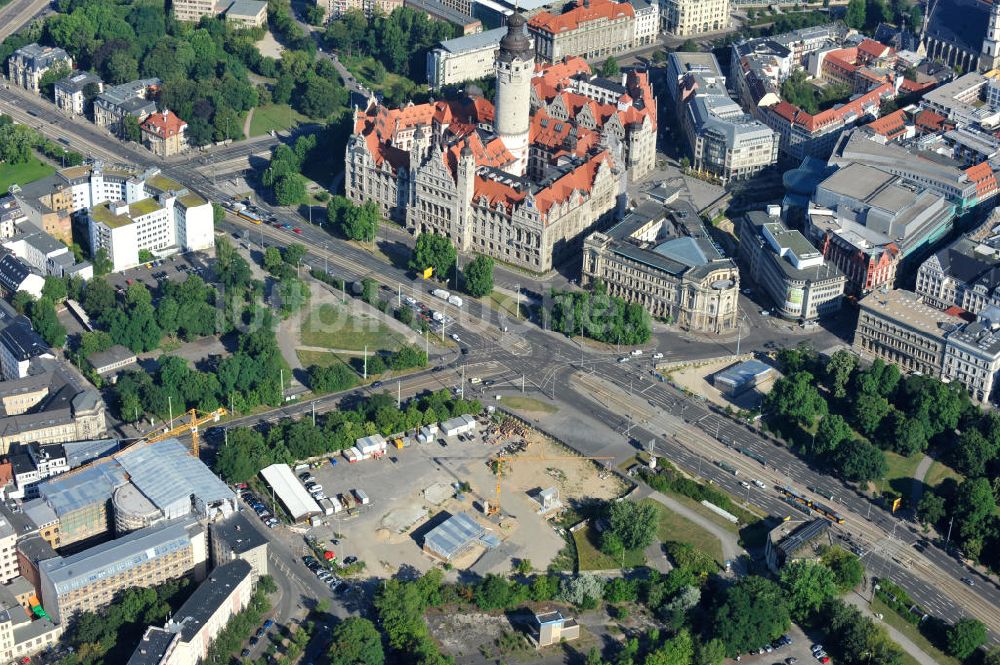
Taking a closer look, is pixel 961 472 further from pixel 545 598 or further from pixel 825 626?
pixel 545 598

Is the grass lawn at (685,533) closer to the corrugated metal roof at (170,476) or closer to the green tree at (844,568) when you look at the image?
the green tree at (844,568)

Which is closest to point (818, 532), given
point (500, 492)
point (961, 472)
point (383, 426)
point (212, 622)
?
point (961, 472)

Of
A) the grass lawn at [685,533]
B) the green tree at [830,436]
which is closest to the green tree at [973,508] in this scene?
the green tree at [830,436]

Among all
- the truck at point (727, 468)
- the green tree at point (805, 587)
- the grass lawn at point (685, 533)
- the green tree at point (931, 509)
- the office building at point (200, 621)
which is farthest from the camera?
the truck at point (727, 468)

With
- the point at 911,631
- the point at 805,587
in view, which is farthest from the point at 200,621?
the point at 911,631

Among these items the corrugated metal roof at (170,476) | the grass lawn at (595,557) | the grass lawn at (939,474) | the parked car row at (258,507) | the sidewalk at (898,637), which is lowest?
the sidewalk at (898,637)

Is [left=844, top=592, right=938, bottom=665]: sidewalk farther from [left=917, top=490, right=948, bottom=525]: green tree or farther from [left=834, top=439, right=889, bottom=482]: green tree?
[left=834, top=439, right=889, bottom=482]: green tree
